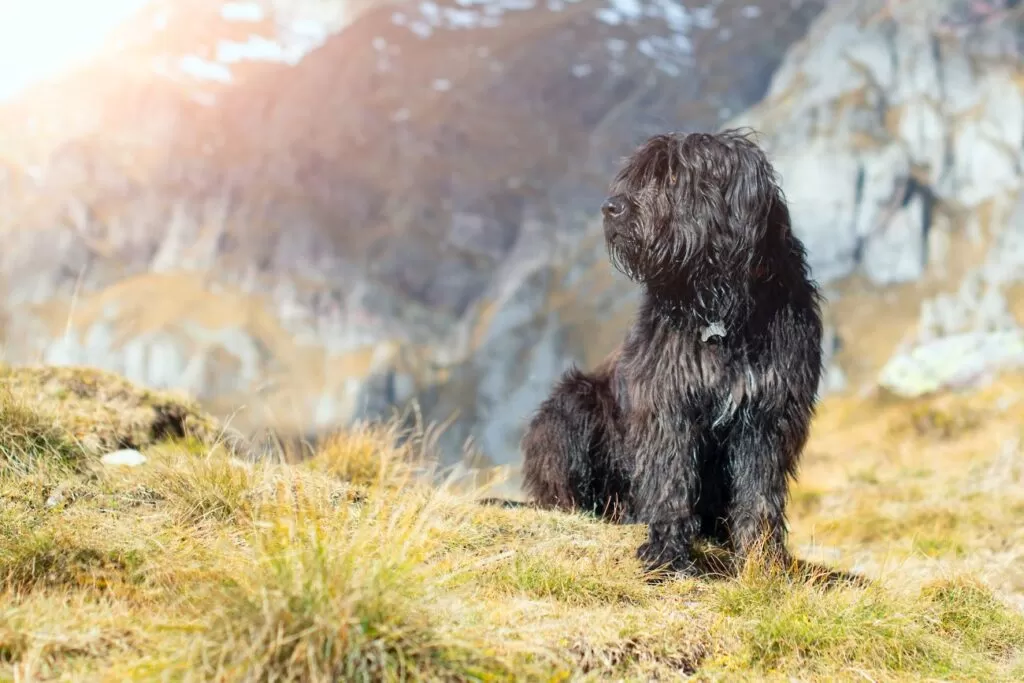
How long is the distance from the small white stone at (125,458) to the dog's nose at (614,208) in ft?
11.0

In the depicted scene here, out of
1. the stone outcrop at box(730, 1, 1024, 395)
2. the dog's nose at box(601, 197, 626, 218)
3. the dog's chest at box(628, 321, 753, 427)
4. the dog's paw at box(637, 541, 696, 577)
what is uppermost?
the stone outcrop at box(730, 1, 1024, 395)

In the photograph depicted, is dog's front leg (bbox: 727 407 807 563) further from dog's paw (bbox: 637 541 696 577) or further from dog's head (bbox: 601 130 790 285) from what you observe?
dog's head (bbox: 601 130 790 285)

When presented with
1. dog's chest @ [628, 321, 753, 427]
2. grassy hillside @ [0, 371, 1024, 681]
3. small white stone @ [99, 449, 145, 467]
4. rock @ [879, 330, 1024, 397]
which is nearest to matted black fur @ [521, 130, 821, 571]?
dog's chest @ [628, 321, 753, 427]

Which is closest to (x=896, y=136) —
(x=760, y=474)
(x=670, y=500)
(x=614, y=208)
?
(x=760, y=474)

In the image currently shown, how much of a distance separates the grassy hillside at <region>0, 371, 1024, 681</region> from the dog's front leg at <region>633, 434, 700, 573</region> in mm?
229

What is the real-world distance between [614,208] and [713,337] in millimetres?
985

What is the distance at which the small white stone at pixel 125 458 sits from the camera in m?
6.10

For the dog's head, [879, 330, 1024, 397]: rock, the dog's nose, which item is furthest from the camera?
[879, 330, 1024, 397]: rock

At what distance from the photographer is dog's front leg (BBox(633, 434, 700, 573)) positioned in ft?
18.7

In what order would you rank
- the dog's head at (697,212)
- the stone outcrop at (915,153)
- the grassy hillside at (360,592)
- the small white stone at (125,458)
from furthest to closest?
the stone outcrop at (915,153)
the small white stone at (125,458)
the dog's head at (697,212)
the grassy hillside at (360,592)

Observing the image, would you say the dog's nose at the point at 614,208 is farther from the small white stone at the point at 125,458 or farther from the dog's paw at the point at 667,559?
the small white stone at the point at 125,458

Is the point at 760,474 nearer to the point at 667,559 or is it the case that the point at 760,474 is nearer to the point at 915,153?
the point at 667,559

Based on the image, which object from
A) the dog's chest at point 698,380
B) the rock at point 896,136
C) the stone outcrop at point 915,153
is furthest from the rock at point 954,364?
the rock at point 896,136

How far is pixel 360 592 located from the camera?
3223 mm
